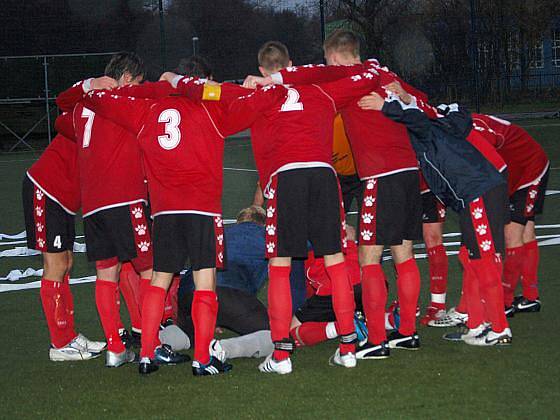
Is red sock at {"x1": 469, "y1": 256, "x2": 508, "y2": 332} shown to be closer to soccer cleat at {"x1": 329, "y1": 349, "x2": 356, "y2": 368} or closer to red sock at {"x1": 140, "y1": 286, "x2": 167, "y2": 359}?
soccer cleat at {"x1": 329, "y1": 349, "x2": 356, "y2": 368}

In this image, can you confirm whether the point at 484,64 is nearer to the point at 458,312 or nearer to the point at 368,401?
the point at 458,312

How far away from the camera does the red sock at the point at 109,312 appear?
6012 mm

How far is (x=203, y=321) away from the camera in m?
5.63

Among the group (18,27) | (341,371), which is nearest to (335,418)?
(341,371)

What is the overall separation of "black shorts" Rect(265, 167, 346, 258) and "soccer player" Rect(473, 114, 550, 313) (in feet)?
5.96

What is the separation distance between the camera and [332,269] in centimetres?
579

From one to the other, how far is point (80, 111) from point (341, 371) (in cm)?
235

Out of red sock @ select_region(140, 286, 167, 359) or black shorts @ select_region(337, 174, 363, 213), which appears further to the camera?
black shorts @ select_region(337, 174, 363, 213)

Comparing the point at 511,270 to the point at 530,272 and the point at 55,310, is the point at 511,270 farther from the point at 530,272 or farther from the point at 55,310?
the point at 55,310

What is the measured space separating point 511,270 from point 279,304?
2.23 m

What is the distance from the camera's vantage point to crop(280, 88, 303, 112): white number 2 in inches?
228

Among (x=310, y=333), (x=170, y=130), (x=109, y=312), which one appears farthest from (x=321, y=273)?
(x=170, y=130)

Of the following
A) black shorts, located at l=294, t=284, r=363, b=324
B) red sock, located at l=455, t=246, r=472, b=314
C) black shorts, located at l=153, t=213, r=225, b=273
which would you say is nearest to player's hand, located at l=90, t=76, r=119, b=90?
black shorts, located at l=153, t=213, r=225, b=273

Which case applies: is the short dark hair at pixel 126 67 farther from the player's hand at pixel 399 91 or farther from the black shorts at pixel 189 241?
the player's hand at pixel 399 91
